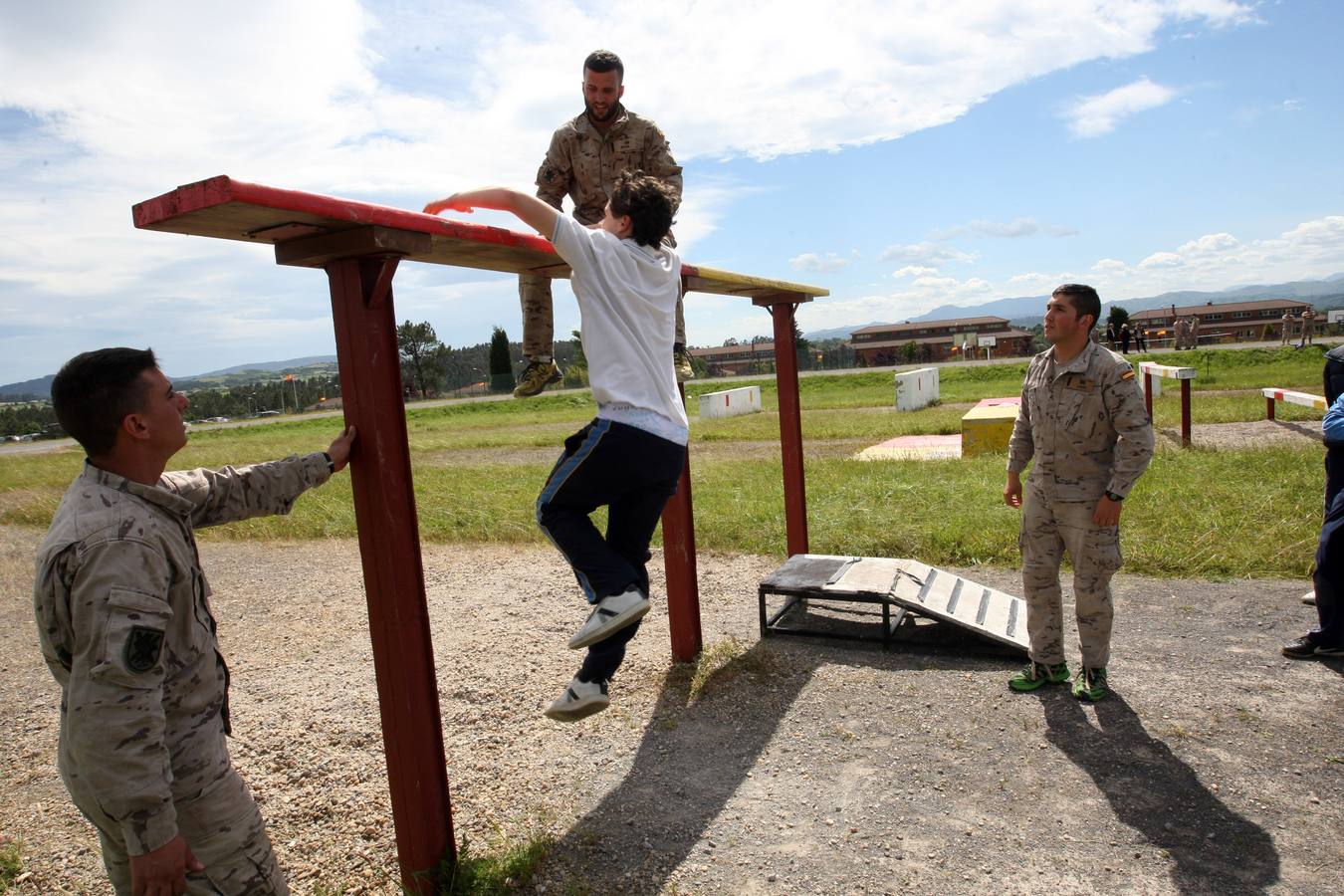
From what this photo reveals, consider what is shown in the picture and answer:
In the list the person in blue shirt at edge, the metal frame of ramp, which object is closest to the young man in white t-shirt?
the metal frame of ramp

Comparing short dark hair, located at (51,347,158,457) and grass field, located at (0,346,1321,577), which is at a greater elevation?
short dark hair, located at (51,347,158,457)

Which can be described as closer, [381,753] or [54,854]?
[54,854]

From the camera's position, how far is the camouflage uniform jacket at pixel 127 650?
5.64ft

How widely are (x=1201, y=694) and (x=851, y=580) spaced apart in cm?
187

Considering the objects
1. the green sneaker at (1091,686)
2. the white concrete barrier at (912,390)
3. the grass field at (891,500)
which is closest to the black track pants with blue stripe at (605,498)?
the green sneaker at (1091,686)

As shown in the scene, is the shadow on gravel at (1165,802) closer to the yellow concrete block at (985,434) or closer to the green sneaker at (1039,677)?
the green sneaker at (1039,677)

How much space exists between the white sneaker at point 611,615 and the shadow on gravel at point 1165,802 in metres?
2.05

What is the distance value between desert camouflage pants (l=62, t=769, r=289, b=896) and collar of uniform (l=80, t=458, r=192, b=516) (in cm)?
68

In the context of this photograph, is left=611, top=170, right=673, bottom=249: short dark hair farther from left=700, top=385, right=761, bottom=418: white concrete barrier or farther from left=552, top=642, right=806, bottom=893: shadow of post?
left=700, top=385, right=761, bottom=418: white concrete barrier

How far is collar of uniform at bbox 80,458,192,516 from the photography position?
74.4 inches

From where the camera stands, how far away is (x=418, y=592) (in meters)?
2.82

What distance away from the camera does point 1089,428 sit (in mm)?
4059

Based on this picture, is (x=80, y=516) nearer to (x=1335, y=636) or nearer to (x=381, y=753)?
(x=381, y=753)

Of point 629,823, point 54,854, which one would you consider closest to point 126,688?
point 629,823
